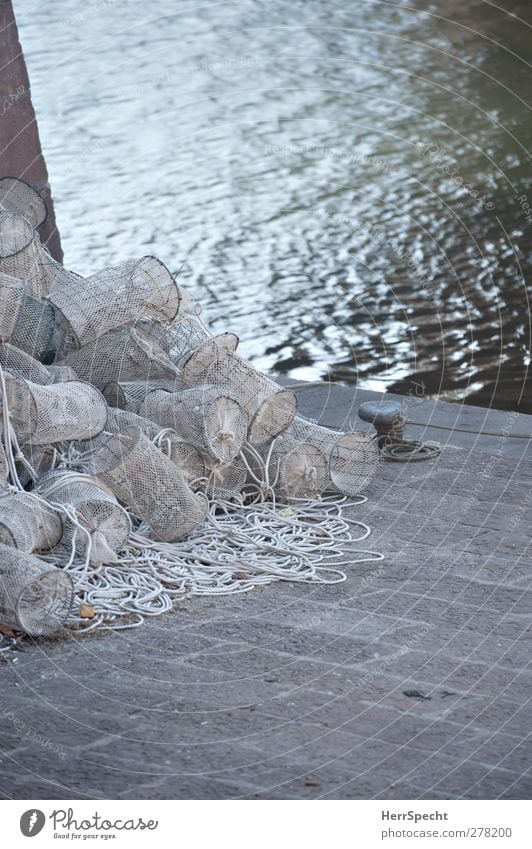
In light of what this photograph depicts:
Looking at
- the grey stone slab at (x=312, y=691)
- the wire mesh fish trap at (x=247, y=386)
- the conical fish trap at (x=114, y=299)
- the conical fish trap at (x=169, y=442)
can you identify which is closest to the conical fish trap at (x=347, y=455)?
the wire mesh fish trap at (x=247, y=386)

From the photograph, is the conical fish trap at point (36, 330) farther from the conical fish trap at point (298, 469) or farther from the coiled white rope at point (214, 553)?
the conical fish trap at point (298, 469)

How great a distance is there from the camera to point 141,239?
923cm

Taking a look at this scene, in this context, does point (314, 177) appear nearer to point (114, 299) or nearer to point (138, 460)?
point (114, 299)

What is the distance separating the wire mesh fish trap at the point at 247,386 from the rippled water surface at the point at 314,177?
2118 millimetres

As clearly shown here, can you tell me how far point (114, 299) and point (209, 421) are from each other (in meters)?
0.69

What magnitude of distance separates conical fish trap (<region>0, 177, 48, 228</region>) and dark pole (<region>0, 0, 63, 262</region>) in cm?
74

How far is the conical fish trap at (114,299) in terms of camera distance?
491 centimetres

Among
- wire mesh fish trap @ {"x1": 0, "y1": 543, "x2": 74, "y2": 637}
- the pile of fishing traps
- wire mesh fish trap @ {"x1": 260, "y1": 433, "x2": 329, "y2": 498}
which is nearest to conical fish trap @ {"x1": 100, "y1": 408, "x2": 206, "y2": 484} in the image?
the pile of fishing traps

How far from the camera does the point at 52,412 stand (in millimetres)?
4320
